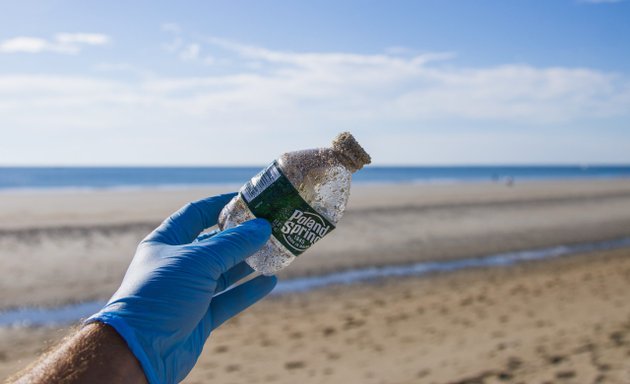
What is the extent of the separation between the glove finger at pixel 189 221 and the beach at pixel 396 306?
2.10 ft

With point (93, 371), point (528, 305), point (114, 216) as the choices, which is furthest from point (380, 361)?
point (114, 216)

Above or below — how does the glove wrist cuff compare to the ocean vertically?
above

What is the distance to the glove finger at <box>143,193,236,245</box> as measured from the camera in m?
2.77

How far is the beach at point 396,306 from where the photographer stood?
5.59 metres

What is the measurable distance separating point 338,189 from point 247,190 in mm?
426

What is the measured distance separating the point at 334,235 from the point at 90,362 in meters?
13.4

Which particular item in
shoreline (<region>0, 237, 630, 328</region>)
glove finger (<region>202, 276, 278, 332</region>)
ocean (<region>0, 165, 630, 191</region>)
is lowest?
ocean (<region>0, 165, 630, 191</region>)

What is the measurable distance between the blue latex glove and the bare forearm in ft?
0.11

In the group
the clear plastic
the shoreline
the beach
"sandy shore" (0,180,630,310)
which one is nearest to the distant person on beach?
the clear plastic

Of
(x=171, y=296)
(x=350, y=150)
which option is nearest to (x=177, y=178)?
(x=350, y=150)

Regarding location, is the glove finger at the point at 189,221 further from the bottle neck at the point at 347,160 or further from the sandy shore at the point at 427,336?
the sandy shore at the point at 427,336

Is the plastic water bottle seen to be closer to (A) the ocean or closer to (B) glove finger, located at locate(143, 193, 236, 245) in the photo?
(B) glove finger, located at locate(143, 193, 236, 245)

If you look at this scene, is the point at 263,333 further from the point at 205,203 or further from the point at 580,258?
the point at 580,258

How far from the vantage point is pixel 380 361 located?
5.92m
